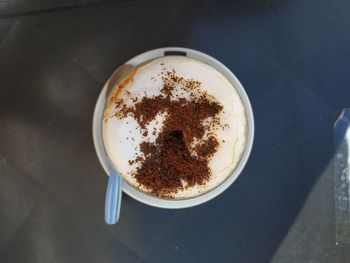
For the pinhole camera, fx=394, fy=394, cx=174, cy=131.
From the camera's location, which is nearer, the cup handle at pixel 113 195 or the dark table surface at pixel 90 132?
the cup handle at pixel 113 195

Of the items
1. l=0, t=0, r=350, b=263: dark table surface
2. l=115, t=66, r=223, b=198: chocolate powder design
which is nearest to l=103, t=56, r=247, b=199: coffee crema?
l=115, t=66, r=223, b=198: chocolate powder design

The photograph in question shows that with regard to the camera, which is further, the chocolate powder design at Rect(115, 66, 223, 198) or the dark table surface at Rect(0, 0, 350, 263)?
the dark table surface at Rect(0, 0, 350, 263)

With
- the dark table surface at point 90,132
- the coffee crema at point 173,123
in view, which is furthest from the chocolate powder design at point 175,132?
the dark table surface at point 90,132

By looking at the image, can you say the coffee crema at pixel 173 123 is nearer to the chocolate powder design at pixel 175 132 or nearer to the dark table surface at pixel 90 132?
the chocolate powder design at pixel 175 132

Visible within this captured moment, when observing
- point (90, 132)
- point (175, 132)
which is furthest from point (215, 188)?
point (90, 132)

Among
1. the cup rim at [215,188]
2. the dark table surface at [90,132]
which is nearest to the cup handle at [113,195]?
the cup rim at [215,188]

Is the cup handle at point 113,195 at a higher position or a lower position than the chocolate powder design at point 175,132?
lower

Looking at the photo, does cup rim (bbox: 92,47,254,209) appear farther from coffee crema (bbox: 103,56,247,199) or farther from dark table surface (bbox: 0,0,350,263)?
dark table surface (bbox: 0,0,350,263)
